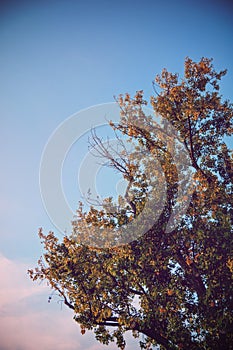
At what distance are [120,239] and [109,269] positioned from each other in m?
1.80

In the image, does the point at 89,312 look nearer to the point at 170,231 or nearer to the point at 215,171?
the point at 170,231

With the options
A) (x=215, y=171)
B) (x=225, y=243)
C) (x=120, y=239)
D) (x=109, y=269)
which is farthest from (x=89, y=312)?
(x=215, y=171)

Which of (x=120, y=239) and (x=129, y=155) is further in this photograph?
(x=129, y=155)

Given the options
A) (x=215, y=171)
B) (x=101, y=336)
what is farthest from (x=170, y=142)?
(x=101, y=336)

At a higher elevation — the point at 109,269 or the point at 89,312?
the point at 109,269

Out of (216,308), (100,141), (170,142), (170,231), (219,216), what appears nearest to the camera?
(216,308)

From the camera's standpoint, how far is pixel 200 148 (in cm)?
1695

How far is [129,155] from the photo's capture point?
18328 mm

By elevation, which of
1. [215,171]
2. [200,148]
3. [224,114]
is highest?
[224,114]

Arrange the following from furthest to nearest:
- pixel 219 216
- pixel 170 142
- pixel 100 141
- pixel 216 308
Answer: pixel 170 142, pixel 100 141, pixel 219 216, pixel 216 308

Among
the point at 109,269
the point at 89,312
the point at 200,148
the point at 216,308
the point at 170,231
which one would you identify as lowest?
the point at 216,308

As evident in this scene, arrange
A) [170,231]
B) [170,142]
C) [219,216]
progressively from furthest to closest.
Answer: [170,142], [170,231], [219,216]

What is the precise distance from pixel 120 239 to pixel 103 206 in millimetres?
2581

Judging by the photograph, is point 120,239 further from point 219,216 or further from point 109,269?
point 219,216
